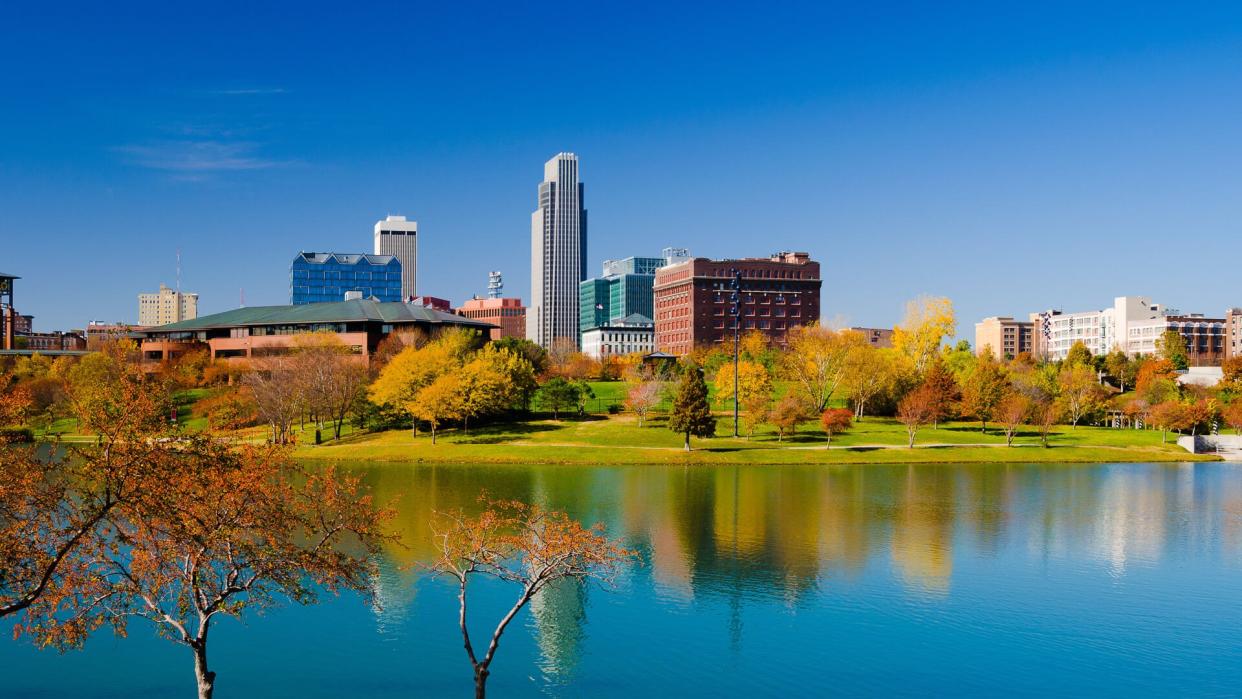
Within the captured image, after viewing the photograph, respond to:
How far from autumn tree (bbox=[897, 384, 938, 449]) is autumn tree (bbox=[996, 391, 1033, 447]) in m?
6.57

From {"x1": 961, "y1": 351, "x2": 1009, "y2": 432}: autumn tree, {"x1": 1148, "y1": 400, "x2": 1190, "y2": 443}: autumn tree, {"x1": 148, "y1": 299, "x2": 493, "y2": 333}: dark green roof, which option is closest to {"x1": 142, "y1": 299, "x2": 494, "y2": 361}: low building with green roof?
{"x1": 148, "y1": 299, "x2": 493, "y2": 333}: dark green roof

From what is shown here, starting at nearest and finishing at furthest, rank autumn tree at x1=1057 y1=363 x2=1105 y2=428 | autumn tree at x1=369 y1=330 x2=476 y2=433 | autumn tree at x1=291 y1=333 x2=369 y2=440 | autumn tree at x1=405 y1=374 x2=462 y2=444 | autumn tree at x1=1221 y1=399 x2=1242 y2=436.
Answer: autumn tree at x1=405 y1=374 x2=462 y2=444 < autumn tree at x1=369 y1=330 x2=476 y2=433 < autumn tree at x1=291 y1=333 x2=369 y2=440 < autumn tree at x1=1221 y1=399 x2=1242 y2=436 < autumn tree at x1=1057 y1=363 x2=1105 y2=428

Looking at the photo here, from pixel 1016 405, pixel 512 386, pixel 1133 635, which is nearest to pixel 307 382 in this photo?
pixel 512 386

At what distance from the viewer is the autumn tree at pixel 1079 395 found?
105 meters

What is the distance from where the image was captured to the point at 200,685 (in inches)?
862

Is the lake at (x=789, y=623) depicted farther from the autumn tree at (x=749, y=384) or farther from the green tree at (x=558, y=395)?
the green tree at (x=558, y=395)

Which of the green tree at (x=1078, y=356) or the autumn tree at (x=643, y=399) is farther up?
the green tree at (x=1078, y=356)

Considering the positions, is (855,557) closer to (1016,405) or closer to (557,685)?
(557,685)

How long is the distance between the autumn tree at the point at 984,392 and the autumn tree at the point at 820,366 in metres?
13.7

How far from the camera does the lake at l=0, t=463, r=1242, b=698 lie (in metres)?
26.7

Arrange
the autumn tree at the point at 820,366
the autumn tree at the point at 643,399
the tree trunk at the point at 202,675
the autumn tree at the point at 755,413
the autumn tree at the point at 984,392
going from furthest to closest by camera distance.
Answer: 1. the autumn tree at the point at 820,366
2. the autumn tree at the point at 984,392
3. the autumn tree at the point at 643,399
4. the autumn tree at the point at 755,413
5. the tree trunk at the point at 202,675

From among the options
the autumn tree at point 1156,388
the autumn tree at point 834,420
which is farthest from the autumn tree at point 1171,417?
the autumn tree at point 834,420

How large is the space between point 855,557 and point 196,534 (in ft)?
95.3

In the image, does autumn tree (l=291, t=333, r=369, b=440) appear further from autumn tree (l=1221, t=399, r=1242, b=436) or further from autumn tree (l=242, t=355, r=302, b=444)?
autumn tree (l=1221, t=399, r=1242, b=436)
